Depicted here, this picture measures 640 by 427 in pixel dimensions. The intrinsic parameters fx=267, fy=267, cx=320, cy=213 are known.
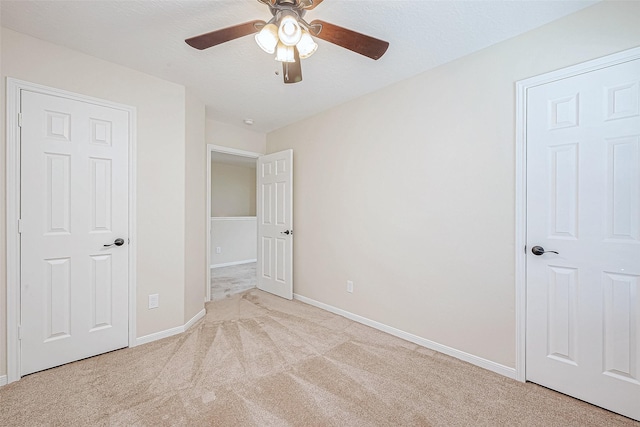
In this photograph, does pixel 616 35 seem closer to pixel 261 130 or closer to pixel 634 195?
pixel 634 195

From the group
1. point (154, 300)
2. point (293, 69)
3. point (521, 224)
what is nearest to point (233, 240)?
point (154, 300)

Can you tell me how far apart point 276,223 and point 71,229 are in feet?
7.30

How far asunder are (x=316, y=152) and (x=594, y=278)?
2.77 meters

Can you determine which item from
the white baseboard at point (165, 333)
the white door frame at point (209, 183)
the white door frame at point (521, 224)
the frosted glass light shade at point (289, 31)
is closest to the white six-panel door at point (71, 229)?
the white baseboard at point (165, 333)

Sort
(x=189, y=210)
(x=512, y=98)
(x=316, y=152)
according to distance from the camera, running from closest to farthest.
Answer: (x=512, y=98), (x=189, y=210), (x=316, y=152)

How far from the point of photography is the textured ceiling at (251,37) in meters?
1.64

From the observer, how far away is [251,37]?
76.0 inches

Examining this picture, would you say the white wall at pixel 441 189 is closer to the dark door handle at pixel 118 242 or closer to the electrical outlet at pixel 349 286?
the electrical outlet at pixel 349 286

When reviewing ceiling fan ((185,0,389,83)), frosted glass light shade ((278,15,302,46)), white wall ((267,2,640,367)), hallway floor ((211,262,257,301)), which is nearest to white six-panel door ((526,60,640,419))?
white wall ((267,2,640,367))

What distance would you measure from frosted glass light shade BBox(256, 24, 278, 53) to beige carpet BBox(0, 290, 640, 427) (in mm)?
2106

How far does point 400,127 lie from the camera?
102 inches

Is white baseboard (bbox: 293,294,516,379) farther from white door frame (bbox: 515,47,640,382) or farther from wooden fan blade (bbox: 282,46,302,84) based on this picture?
wooden fan blade (bbox: 282,46,302,84)

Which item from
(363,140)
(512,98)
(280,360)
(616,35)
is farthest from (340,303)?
(616,35)

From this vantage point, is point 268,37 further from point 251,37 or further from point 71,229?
point 71,229
